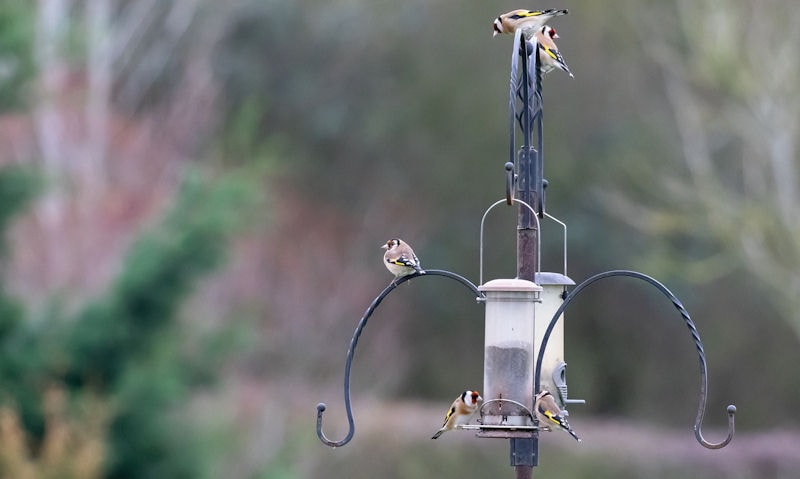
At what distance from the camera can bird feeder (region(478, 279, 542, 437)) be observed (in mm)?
5227

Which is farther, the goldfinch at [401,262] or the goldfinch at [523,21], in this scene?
the goldfinch at [401,262]

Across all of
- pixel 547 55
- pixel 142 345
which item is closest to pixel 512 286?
pixel 547 55

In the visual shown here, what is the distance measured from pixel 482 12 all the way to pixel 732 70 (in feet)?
34.2

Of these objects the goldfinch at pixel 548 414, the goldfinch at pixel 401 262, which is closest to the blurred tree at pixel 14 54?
the goldfinch at pixel 401 262

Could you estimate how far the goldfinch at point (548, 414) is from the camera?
4.98 meters

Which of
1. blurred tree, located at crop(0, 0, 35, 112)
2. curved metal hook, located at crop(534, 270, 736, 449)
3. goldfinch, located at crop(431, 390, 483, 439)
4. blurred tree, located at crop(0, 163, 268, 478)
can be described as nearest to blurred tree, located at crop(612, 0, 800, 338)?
blurred tree, located at crop(0, 163, 268, 478)

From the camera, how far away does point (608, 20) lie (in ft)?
79.0

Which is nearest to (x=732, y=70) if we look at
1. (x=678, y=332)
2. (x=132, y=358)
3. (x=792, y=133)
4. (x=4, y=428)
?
(x=792, y=133)

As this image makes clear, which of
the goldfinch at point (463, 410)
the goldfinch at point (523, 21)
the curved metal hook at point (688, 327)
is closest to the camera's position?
the curved metal hook at point (688, 327)

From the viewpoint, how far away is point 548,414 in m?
5.03

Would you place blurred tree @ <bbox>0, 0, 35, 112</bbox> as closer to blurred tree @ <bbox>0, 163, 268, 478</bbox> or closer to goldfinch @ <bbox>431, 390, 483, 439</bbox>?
blurred tree @ <bbox>0, 163, 268, 478</bbox>

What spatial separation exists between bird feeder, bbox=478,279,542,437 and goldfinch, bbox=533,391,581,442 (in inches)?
4.0

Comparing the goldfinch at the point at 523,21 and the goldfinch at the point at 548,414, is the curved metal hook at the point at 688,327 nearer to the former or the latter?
the goldfinch at the point at 548,414

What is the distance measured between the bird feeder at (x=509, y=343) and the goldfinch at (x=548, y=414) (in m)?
0.10
